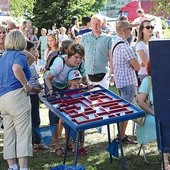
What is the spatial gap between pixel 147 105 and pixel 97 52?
2.34 meters

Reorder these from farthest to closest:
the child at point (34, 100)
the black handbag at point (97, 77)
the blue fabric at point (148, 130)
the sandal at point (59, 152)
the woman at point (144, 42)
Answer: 1. the black handbag at point (97, 77)
2. the woman at point (144, 42)
3. the sandal at point (59, 152)
4. the child at point (34, 100)
5. the blue fabric at point (148, 130)

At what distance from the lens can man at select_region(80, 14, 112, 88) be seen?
25.8ft

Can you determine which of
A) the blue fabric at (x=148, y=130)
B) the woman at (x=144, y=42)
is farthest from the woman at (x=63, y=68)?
the woman at (x=144, y=42)

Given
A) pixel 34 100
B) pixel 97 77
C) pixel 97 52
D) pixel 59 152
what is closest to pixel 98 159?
pixel 59 152

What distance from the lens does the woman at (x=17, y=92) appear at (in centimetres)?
560

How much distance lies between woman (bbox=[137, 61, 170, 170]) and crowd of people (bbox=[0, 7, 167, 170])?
0.04 ft

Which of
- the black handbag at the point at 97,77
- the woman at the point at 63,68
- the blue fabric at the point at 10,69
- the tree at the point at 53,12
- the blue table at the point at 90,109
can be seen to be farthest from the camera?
the tree at the point at 53,12

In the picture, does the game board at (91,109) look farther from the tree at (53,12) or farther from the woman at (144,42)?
the tree at (53,12)

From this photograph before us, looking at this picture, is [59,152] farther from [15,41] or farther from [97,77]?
[15,41]

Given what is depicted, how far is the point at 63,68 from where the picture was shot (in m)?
6.44

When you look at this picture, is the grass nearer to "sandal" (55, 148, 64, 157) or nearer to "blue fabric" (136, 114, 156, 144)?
"sandal" (55, 148, 64, 157)

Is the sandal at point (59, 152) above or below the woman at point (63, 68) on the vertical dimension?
below

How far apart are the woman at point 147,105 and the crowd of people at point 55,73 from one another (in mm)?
12

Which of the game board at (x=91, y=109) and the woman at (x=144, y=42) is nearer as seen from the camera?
the game board at (x=91, y=109)
